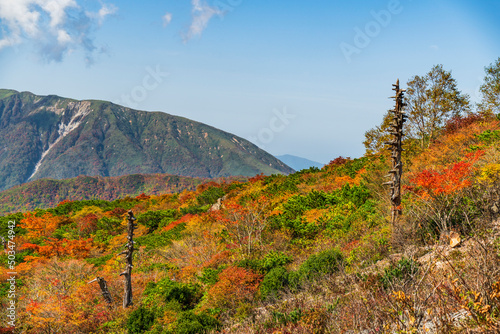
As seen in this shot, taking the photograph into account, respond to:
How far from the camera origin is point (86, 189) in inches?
7037

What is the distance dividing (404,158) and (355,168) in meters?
4.40

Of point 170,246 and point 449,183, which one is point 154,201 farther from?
point 449,183

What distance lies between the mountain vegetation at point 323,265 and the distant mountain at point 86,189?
152 meters

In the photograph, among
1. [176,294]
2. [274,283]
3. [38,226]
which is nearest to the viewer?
[274,283]

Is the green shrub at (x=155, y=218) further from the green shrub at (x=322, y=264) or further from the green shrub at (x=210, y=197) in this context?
the green shrub at (x=322, y=264)

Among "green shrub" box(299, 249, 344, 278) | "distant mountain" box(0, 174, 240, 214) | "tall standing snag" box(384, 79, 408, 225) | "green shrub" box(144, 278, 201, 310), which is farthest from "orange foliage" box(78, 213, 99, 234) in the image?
"distant mountain" box(0, 174, 240, 214)

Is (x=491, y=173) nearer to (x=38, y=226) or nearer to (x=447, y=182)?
(x=447, y=182)

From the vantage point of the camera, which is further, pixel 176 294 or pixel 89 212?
pixel 89 212

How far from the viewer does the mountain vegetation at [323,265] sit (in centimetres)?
422

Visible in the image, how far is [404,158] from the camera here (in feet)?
63.1

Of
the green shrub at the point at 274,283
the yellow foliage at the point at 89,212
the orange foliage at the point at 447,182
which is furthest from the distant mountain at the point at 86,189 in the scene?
the orange foliage at the point at 447,182

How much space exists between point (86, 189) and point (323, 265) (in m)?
201

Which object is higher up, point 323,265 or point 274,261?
point 323,265

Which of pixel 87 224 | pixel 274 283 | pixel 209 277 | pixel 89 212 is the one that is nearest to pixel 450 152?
pixel 274 283
